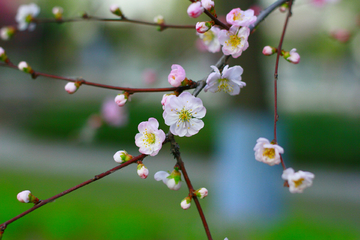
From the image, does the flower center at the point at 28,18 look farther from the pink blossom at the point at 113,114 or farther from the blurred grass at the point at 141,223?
the blurred grass at the point at 141,223

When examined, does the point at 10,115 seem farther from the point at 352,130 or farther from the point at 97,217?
the point at 352,130

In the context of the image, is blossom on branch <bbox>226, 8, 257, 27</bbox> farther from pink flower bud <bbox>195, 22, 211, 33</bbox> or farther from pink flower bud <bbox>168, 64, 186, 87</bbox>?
pink flower bud <bbox>168, 64, 186, 87</bbox>

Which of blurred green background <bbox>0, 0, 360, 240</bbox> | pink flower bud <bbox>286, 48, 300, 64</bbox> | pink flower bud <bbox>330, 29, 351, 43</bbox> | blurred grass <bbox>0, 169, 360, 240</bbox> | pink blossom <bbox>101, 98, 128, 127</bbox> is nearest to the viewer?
pink flower bud <bbox>286, 48, 300, 64</bbox>

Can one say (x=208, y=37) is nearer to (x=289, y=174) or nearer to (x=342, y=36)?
(x=289, y=174)

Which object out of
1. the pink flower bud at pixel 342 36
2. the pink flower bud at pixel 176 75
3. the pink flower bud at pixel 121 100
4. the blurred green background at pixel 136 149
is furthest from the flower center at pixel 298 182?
the pink flower bud at pixel 342 36

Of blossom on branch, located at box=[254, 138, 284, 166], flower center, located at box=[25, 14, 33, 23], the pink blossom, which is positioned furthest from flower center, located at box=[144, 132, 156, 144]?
the pink blossom

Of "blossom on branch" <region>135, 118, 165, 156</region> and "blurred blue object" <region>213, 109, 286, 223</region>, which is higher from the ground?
"blurred blue object" <region>213, 109, 286, 223</region>

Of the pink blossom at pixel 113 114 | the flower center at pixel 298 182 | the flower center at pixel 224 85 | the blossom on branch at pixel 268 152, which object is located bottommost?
the flower center at pixel 298 182

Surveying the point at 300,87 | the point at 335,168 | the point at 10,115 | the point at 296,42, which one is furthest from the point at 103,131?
the point at 300,87
